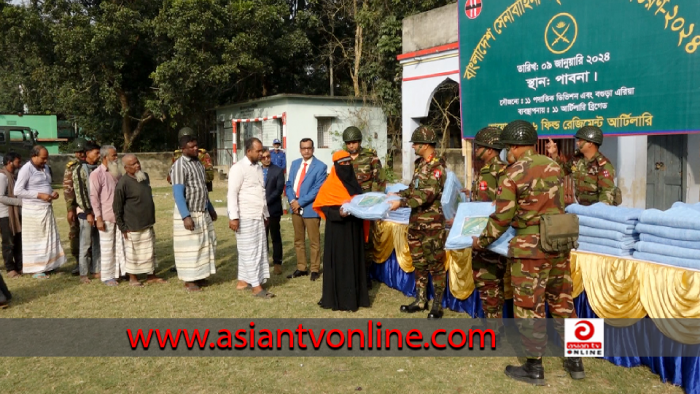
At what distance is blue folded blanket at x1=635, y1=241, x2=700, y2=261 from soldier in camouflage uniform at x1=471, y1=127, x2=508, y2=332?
99 centimetres

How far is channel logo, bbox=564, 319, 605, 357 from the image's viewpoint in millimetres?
3885

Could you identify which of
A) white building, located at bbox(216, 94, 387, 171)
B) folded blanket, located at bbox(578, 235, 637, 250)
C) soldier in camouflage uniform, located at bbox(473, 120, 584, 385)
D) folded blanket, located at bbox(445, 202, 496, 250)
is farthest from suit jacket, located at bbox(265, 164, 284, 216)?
white building, located at bbox(216, 94, 387, 171)

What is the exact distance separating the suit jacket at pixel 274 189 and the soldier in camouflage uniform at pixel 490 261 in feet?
9.53

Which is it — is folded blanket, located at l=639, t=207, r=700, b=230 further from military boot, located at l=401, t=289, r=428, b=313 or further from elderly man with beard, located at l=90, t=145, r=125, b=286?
elderly man with beard, located at l=90, t=145, r=125, b=286

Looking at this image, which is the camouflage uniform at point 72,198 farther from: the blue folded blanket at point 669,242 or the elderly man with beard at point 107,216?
the blue folded blanket at point 669,242

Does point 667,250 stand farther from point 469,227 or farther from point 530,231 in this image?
point 469,227

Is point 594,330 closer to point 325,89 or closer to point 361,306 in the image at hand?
point 361,306

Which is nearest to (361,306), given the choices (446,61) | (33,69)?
(446,61)

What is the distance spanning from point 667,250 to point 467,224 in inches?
55.0

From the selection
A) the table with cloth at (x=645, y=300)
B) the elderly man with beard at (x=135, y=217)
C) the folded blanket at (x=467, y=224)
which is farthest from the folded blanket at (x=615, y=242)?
the elderly man with beard at (x=135, y=217)

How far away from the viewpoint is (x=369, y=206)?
523cm

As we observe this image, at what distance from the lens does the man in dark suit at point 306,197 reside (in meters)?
6.62

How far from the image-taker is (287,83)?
27.0 metres

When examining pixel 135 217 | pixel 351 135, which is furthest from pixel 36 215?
pixel 351 135
